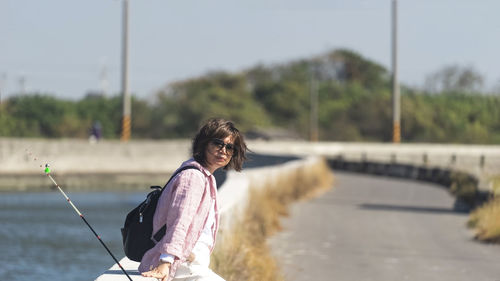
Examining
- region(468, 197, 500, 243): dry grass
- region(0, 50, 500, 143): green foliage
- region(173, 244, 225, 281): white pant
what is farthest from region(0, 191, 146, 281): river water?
region(0, 50, 500, 143): green foliage

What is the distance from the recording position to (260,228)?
1474 centimetres

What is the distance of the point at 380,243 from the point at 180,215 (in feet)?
31.2

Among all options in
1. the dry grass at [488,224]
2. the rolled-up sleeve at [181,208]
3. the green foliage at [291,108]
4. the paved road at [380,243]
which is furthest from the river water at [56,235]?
the green foliage at [291,108]

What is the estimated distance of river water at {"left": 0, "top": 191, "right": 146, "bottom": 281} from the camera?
15.9 meters

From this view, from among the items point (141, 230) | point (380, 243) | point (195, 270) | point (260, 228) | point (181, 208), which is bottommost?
point (380, 243)

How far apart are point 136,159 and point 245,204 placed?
95.6ft

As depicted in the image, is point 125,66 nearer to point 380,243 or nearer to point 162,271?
point 380,243

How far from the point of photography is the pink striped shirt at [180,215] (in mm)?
5055

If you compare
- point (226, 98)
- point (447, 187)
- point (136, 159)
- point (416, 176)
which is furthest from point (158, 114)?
point (447, 187)

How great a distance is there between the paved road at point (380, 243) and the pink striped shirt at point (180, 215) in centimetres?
556

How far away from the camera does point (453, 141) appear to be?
71.9 metres

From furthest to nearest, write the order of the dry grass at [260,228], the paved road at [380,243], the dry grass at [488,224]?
the dry grass at [488,224], the paved road at [380,243], the dry grass at [260,228]

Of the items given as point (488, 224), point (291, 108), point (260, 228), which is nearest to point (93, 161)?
point (260, 228)

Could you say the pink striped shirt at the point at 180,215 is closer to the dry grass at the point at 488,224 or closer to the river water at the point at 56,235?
the river water at the point at 56,235
